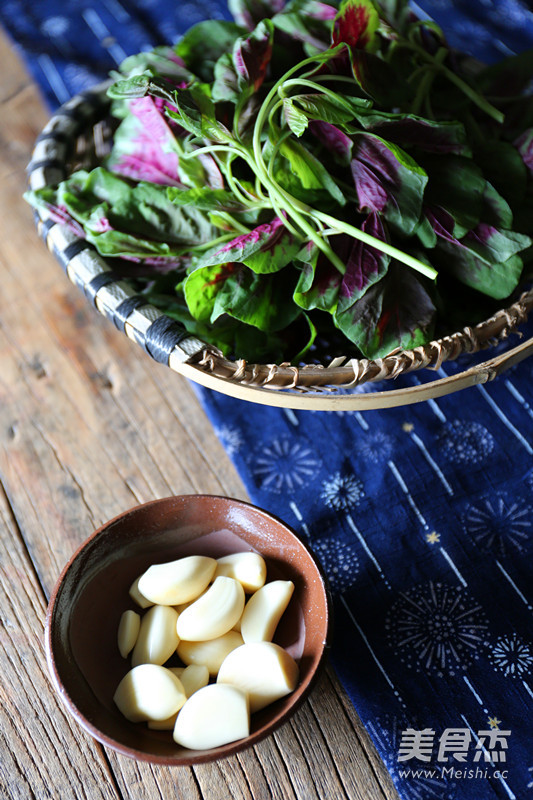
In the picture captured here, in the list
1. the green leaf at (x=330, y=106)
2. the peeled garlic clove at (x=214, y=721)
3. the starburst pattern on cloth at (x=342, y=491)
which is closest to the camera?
the peeled garlic clove at (x=214, y=721)

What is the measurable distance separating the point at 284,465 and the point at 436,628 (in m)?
0.23

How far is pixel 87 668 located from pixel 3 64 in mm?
1027

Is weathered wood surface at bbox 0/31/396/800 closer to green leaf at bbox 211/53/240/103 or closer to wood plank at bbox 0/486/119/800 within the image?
wood plank at bbox 0/486/119/800

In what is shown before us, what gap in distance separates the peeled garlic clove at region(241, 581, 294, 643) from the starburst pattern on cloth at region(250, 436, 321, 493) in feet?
0.54

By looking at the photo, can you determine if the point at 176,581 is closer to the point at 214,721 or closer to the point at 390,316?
the point at 214,721

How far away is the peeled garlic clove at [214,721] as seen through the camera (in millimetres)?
511

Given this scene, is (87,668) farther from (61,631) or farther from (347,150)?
(347,150)

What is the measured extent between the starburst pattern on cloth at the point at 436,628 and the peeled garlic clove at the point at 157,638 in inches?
8.2

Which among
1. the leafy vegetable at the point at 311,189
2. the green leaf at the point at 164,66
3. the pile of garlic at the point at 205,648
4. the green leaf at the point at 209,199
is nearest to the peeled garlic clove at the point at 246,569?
the pile of garlic at the point at 205,648

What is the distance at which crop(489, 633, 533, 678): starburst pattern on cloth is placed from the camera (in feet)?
2.02

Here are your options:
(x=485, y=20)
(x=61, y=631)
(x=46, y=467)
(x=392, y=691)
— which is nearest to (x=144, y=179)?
(x=46, y=467)

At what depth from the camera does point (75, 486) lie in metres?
0.76

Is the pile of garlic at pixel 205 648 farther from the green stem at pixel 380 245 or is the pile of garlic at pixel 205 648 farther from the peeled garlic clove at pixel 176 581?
the green stem at pixel 380 245

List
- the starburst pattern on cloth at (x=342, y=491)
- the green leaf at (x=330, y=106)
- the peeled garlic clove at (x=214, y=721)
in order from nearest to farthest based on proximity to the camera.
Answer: the peeled garlic clove at (x=214, y=721) < the green leaf at (x=330, y=106) < the starburst pattern on cloth at (x=342, y=491)
